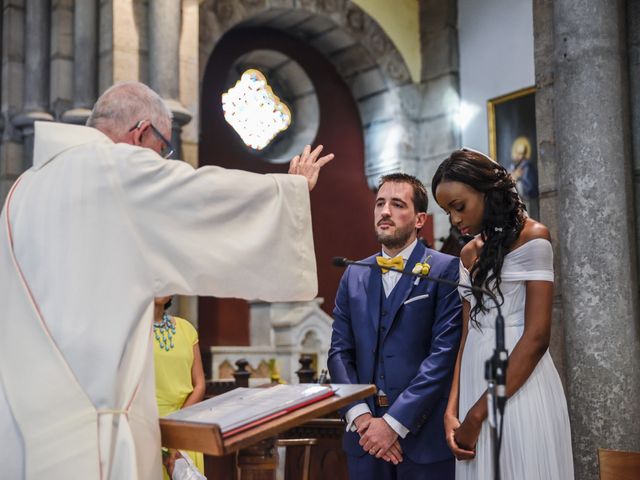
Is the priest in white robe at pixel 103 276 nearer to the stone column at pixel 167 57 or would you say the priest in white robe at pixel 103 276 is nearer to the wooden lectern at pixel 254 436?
the wooden lectern at pixel 254 436

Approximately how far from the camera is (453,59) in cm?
1145

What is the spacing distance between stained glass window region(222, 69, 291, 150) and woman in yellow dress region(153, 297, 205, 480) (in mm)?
6984

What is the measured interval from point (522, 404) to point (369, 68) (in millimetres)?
9489

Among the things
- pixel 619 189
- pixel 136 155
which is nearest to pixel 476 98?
pixel 619 189

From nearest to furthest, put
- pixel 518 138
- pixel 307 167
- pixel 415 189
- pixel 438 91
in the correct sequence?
pixel 307 167 → pixel 415 189 → pixel 518 138 → pixel 438 91

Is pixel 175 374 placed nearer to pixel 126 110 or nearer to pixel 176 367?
pixel 176 367

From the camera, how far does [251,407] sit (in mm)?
2154

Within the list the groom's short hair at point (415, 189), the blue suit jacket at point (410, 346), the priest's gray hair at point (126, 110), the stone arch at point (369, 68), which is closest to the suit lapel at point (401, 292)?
the blue suit jacket at point (410, 346)

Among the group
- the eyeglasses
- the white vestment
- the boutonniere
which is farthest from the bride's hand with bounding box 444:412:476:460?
the eyeglasses

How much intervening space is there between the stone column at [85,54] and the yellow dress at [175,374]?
4.28 metres

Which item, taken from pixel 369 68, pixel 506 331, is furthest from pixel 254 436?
pixel 369 68

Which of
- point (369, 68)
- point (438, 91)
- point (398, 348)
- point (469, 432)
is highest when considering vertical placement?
point (369, 68)

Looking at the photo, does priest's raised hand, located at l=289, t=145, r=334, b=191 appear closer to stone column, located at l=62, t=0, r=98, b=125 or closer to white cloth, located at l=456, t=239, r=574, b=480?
white cloth, located at l=456, t=239, r=574, b=480

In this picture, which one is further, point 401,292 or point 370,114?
point 370,114
